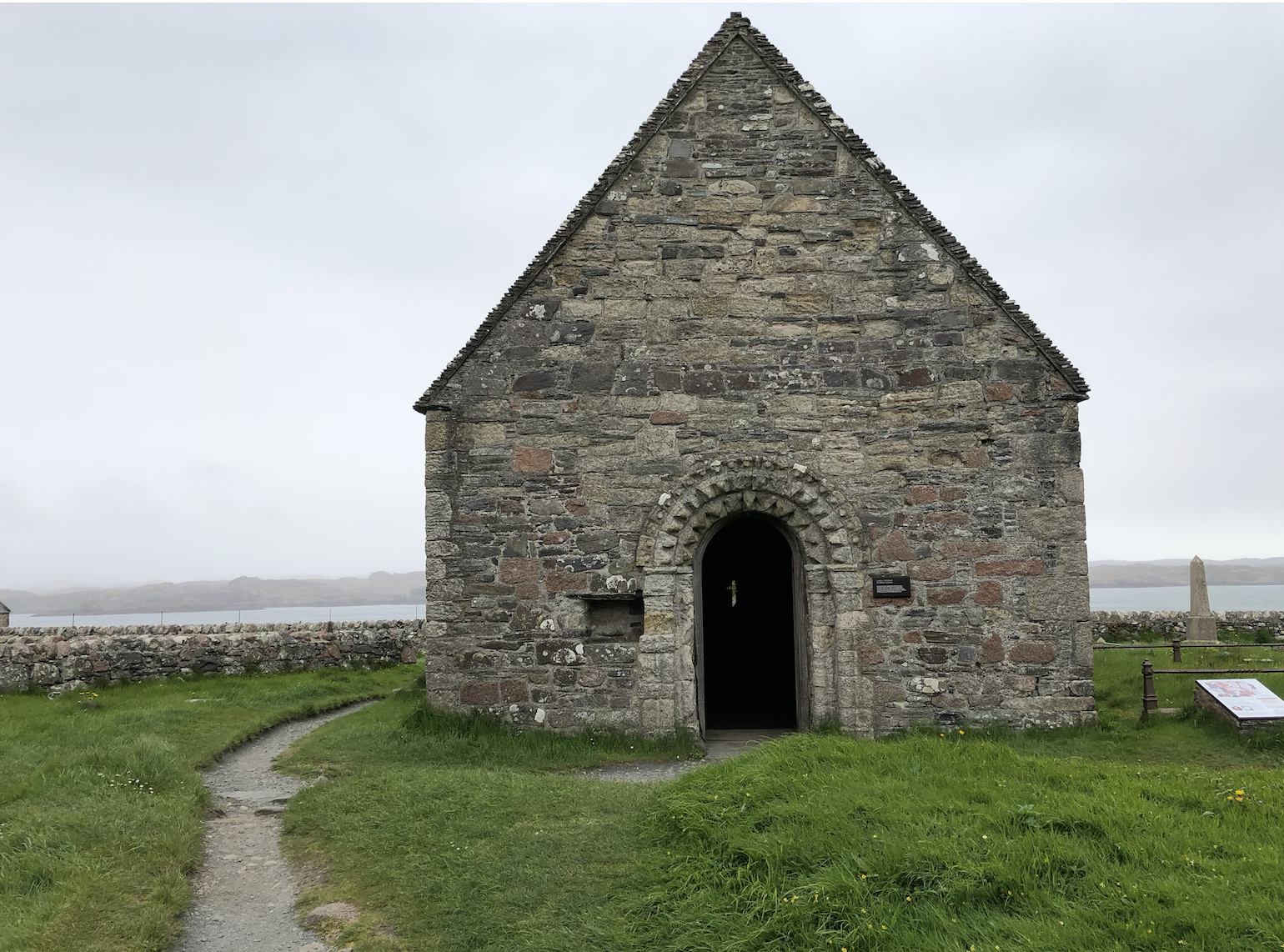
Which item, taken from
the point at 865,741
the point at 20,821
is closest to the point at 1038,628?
the point at 865,741

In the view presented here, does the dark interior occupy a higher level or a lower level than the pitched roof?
lower

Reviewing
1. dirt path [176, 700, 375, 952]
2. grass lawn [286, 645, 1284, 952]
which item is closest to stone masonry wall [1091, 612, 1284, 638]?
grass lawn [286, 645, 1284, 952]

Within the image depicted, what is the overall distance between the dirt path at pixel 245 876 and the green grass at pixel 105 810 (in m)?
0.16

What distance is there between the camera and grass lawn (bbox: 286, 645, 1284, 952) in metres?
4.28

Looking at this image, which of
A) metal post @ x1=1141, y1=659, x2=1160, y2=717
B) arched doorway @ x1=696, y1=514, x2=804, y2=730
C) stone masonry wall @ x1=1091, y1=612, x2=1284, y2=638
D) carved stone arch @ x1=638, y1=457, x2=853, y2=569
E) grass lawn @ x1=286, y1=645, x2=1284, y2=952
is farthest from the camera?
stone masonry wall @ x1=1091, y1=612, x2=1284, y2=638

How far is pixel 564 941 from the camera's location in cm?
477

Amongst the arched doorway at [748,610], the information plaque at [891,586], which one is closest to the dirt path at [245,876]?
the information plaque at [891,586]

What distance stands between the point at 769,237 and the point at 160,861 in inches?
347

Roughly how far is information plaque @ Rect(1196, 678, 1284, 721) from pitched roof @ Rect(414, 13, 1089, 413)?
3.49 m

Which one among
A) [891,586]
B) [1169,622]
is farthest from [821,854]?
[1169,622]

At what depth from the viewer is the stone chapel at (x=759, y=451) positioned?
10070 mm

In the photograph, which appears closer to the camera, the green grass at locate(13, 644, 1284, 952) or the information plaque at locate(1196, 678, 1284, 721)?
the green grass at locate(13, 644, 1284, 952)

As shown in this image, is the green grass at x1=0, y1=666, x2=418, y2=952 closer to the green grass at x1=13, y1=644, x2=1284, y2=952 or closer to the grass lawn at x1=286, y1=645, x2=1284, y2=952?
the green grass at x1=13, y1=644, x2=1284, y2=952

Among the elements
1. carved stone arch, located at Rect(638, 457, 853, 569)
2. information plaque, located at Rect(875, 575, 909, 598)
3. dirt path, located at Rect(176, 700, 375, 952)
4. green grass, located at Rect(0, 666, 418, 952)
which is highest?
carved stone arch, located at Rect(638, 457, 853, 569)
